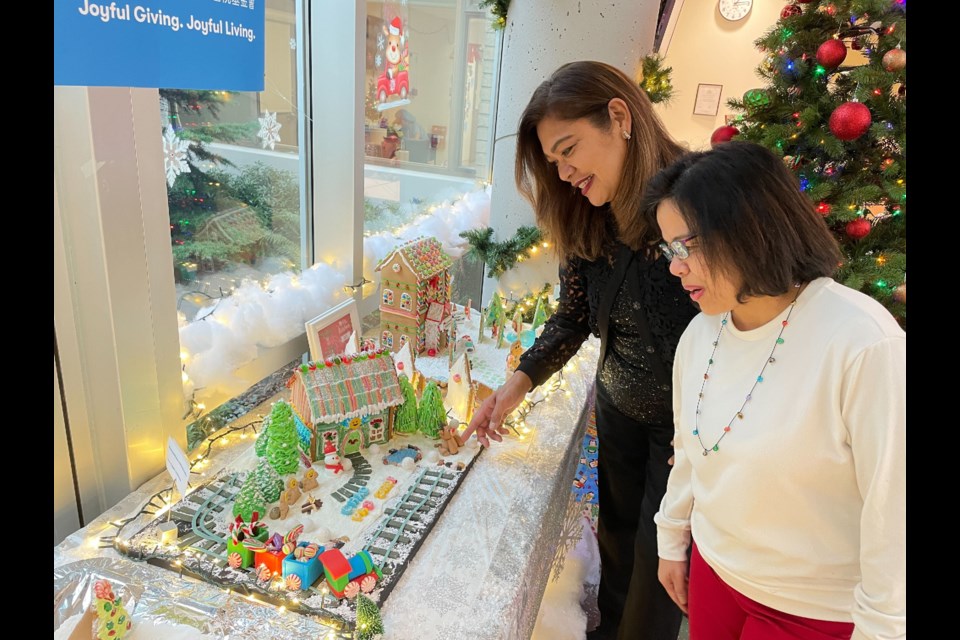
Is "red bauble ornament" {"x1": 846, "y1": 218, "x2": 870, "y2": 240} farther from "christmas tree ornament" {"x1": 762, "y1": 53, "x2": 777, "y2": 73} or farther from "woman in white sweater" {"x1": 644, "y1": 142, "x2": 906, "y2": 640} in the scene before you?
"woman in white sweater" {"x1": 644, "y1": 142, "x2": 906, "y2": 640}

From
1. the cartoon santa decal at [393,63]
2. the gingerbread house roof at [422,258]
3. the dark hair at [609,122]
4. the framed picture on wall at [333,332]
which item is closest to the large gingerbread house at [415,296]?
the gingerbread house roof at [422,258]

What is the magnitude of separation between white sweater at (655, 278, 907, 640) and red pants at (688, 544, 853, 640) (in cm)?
2

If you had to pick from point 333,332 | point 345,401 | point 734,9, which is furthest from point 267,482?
point 734,9

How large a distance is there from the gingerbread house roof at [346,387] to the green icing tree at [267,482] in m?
0.17

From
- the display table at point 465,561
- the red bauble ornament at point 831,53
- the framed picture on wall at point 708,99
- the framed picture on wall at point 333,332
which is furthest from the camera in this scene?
the framed picture on wall at point 708,99

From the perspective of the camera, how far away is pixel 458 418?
1.68 meters

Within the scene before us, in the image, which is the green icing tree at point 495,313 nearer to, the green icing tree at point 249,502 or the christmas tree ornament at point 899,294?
the green icing tree at point 249,502

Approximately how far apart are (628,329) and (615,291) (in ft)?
0.31

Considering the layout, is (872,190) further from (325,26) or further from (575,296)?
(325,26)

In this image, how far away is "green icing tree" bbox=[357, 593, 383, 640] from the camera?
0.97m

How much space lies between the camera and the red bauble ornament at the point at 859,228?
6.84 ft

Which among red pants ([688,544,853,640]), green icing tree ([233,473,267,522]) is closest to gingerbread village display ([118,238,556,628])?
green icing tree ([233,473,267,522])

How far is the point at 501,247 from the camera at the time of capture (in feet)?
9.73

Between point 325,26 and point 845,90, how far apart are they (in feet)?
6.09
